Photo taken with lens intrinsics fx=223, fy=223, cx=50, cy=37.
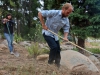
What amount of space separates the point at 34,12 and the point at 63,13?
17.3 meters

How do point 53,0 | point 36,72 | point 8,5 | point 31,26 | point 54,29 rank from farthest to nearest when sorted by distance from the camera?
1. point 31,26
2. point 8,5
3. point 53,0
4. point 54,29
5. point 36,72

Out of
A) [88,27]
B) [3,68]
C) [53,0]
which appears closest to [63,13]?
[3,68]

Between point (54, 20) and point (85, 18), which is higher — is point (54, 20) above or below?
above

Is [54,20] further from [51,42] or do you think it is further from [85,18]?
[85,18]

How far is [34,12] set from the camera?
21.6m

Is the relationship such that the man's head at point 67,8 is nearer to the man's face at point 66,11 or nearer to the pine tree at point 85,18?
the man's face at point 66,11

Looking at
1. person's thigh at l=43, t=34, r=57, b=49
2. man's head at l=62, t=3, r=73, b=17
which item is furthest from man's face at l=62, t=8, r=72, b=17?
person's thigh at l=43, t=34, r=57, b=49

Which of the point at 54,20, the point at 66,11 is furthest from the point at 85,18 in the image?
the point at 66,11

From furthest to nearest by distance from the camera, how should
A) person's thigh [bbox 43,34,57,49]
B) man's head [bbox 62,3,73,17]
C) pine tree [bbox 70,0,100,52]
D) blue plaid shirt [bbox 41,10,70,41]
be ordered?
pine tree [bbox 70,0,100,52] → person's thigh [bbox 43,34,57,49] → blue plaid shirt [bbox 41,10,70,41] → man's head [bbox 62,3,73,17]

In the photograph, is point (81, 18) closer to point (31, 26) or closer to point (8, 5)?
point (8, 5)

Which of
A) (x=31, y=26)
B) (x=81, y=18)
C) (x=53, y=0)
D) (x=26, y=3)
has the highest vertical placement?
(x=53, y=0)

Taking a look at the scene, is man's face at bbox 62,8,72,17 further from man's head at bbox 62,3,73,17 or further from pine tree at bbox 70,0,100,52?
pine tree at bbox 70,0,100,52

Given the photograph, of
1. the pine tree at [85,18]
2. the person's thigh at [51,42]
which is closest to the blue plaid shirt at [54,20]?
the person's thigh at [51,42]

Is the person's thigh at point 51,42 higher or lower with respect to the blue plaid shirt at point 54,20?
lower
